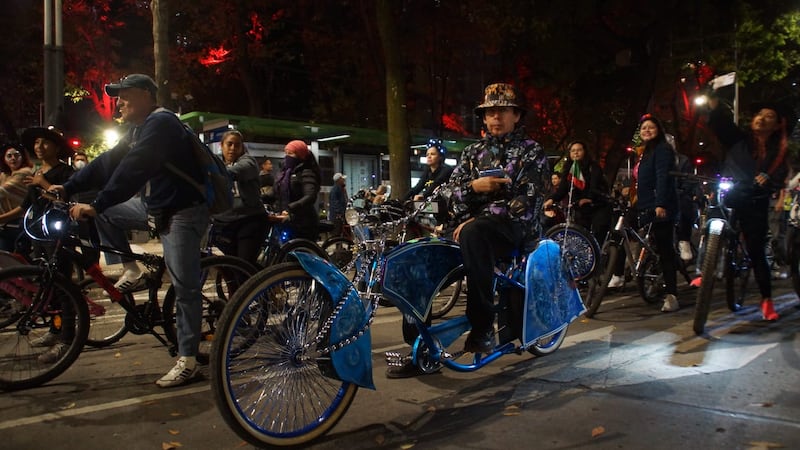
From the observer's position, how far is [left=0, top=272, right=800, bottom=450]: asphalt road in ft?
10.5

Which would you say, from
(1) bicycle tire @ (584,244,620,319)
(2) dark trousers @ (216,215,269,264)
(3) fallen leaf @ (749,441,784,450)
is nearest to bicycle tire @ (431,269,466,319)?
(1) bicycle tire @ (584,244,620,319)

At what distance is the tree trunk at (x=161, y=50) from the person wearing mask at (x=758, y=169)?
8.59 m

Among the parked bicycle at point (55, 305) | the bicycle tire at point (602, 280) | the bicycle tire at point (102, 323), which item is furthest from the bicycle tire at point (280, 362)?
the bicycle tire at point (602, 280)

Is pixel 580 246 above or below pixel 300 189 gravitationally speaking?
below

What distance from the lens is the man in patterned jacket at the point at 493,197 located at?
3.84 metres

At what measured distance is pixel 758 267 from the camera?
5.95 meters

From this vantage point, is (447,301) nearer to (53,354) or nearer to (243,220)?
(243,220)

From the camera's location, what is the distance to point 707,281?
5.27 m

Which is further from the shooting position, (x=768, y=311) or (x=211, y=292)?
(x=768, y=311)

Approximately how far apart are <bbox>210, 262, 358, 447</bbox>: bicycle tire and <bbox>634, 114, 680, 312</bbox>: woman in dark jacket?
14.7ft

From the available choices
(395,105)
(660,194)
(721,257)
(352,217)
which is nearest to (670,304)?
(721,257)

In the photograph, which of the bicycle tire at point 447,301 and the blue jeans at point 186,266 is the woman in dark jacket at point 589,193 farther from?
the blue jeans at point 186,266

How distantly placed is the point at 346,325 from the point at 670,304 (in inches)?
184

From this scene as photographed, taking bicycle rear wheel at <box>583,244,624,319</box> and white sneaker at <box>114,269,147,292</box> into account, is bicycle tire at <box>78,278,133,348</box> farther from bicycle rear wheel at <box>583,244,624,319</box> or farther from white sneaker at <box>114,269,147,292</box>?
bicycle rear wheel at <box>583,244,624,319</box>
